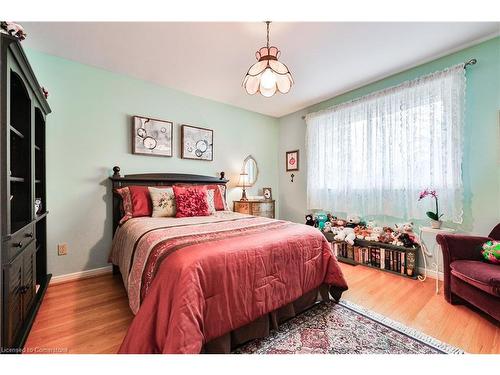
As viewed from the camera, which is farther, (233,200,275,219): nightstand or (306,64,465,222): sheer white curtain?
(233,200,275,219): nightstand

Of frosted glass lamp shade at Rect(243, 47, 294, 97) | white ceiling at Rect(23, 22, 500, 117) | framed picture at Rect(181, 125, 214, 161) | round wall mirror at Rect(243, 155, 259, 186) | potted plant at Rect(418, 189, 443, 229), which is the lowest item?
potted plant at Rect(418, 189, 443, 229)

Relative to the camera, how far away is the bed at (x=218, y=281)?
3.66 feet

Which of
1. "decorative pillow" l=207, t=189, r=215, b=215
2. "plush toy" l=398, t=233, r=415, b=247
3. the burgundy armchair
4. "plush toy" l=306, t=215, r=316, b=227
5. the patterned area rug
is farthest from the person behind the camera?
"plush toy" l=306, t=215, r=316, b=227

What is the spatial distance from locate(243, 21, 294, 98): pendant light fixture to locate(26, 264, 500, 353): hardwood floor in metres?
2.08

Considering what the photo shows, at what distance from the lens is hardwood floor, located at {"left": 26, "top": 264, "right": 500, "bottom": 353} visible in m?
1.45

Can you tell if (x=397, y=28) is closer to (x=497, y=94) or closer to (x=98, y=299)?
(x=497, y=94)

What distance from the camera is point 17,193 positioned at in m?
1.64

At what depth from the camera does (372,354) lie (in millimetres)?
1349

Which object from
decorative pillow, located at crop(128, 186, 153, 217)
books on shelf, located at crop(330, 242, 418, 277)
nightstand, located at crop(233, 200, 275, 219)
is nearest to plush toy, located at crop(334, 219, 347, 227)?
books on shelf, located at crop(330, 242, 418, 277)

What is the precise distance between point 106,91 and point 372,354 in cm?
360

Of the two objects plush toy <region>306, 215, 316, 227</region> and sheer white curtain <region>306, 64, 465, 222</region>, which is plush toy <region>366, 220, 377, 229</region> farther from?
plush toy <region>306, 215, 316, 227</region>

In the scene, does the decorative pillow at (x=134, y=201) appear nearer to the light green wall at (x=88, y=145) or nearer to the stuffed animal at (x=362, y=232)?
the light green wall at (x=88, y=145)

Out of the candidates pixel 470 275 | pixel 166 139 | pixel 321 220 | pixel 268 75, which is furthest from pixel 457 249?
pixel 166 139

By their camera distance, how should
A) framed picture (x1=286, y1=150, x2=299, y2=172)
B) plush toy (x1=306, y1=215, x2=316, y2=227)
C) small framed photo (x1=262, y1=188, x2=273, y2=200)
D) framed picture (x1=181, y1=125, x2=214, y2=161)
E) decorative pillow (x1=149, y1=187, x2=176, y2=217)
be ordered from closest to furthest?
decorative pillow (x1=149, y1=187, x2=176, y2=217)
framed picture (x1=181, y1=125, x2=214, y2=161)
plush toy (x1=306, y1=215, x2=316, y2=227)
framed picture (x1=286, y1=150, x2=299, y2=172)
small framed photo (x1=262, y1=188, x2=273, y2=200)
